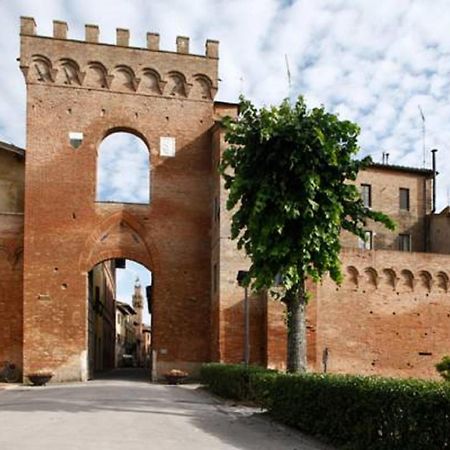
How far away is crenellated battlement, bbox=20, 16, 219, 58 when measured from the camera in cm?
3005

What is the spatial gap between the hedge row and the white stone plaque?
1779 centimetres

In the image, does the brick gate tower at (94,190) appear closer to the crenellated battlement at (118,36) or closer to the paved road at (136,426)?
the crenellated battlement at (118,36)

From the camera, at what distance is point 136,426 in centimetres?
1233

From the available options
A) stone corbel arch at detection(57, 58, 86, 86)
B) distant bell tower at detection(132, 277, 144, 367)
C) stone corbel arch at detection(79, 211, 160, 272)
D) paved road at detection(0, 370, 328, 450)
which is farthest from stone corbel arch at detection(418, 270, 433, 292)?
distant bell tower at detection(132, 277, 144, 367)

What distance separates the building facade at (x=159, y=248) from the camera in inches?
1115

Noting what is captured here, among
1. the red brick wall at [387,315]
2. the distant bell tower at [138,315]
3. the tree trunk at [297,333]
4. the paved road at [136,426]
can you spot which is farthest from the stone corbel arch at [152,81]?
the distant bell tower at [138,315]

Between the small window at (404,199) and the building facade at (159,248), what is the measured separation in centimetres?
717

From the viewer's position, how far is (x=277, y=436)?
38.3 ft

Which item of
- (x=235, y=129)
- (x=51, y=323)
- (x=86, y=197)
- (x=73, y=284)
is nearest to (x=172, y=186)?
(x=86, y=197)

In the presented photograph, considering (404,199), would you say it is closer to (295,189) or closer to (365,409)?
(295,189)

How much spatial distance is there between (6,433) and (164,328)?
18221 millimetres

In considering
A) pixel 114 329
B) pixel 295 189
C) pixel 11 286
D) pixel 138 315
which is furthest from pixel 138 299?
pixel 295 189

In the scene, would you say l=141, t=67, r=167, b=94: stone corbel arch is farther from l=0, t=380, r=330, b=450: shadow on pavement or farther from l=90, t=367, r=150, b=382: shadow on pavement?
l=0, t=380, r=330, b=450: shadow on pavement

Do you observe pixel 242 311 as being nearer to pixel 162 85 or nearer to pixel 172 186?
pixel 172 186
